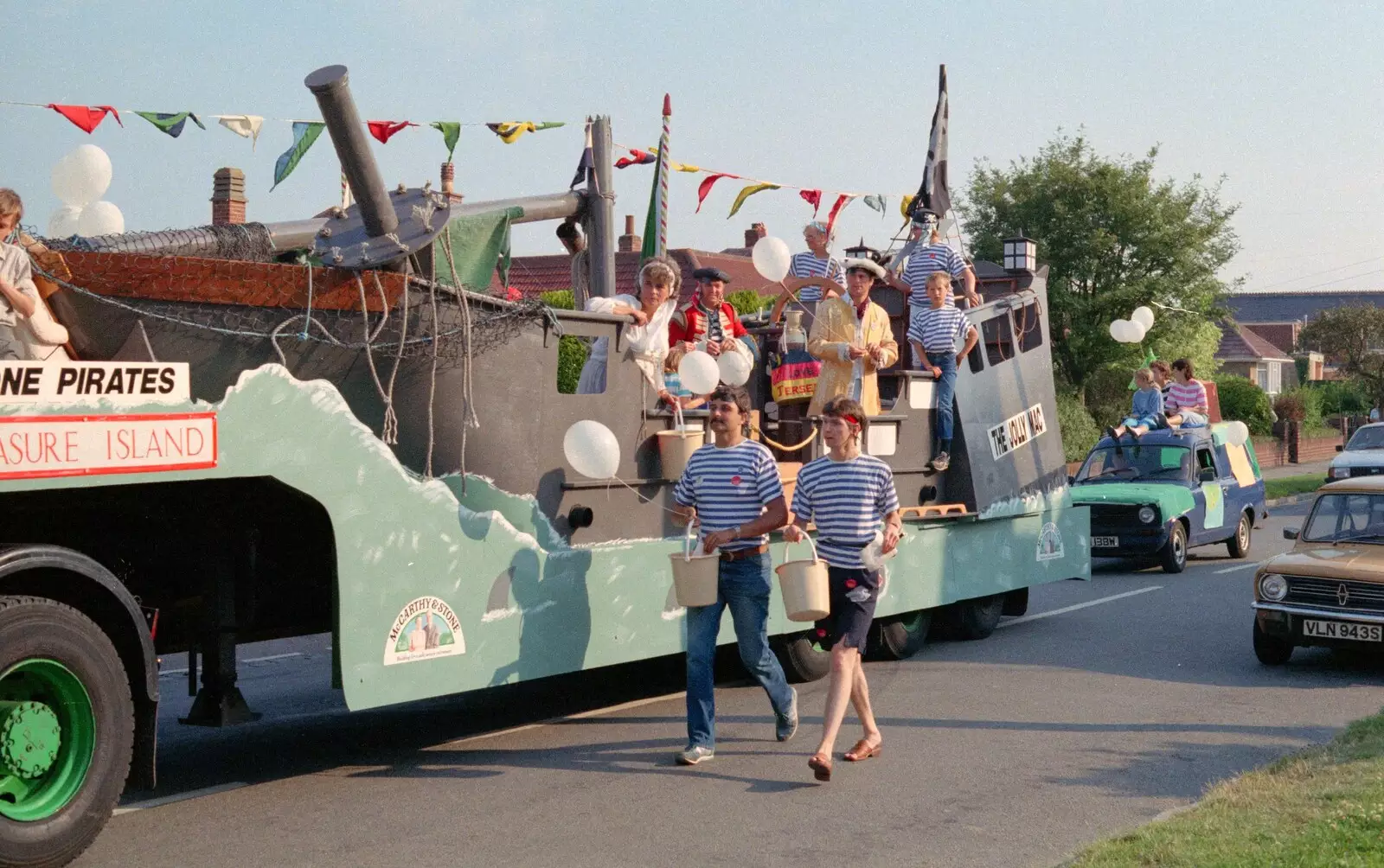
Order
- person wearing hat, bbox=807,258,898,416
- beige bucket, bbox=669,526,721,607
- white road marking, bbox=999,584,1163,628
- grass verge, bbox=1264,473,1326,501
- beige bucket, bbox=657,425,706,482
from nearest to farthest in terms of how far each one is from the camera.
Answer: beige bucket, bbox=669,526,721,607
beige bucket, bbox=657,425,706,482
person wearing hat, bbox=807,258,898,416
white road marking, bbox=999,584,1163,628
grass verge, bbox=1264,473,1326,501

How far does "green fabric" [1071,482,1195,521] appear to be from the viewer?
18422 mm

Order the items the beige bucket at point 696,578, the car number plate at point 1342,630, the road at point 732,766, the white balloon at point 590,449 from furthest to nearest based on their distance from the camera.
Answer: the car number plate at point 1342,630 < the white balloon at point 590,449 < the beige bucket at point 696,578 < the road at point 732,766

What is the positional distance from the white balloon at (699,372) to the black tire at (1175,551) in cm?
1087

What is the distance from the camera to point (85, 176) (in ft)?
25.3

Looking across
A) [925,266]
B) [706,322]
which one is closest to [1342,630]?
[925,266]

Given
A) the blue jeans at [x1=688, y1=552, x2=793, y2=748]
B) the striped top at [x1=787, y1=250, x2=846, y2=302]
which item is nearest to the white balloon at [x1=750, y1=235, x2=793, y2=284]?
the striped top at [x1=787, y1=250, x2=846, y2=302]

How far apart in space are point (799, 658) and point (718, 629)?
2580 mm

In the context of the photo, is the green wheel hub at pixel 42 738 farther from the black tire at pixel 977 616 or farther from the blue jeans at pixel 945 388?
the black tire at pixel 977 616

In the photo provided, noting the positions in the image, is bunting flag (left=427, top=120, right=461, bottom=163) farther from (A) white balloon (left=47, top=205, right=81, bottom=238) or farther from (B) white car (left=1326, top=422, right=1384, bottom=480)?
(B) white car (left=1326, top=422, right=1384, bottom=480)

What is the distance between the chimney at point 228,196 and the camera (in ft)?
35.7

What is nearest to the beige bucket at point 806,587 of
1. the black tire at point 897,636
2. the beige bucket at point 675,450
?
the beige bucket at point 675,450

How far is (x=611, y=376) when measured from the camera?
28.7 ft

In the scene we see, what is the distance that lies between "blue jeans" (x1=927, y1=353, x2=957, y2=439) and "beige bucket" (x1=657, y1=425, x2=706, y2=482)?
3.44m

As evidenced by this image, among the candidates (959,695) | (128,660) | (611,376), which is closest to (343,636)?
(128,660)
